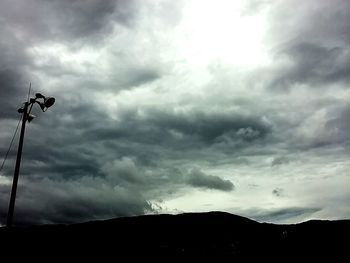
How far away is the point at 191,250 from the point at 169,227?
1610mm

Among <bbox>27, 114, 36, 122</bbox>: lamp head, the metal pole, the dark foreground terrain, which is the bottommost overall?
the dark foreground terrain

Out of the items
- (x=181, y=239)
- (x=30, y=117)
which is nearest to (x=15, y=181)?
(x=30, y=117)

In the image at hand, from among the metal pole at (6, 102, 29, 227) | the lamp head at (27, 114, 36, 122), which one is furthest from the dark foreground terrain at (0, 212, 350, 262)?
the lamp head at (27, 114, 36, 122)

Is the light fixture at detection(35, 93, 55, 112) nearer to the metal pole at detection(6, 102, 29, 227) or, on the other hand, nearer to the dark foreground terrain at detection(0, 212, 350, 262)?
the metal pole at detection(6, 102, 29, 227)

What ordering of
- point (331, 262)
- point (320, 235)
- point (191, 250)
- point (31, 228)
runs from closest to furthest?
point (331, 262)
point (320, 235)
point (191, 250)
point (31, 228)

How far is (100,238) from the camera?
1137 centimetres

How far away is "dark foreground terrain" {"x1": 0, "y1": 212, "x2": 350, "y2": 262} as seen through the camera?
31.9ft

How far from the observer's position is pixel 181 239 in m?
11.3

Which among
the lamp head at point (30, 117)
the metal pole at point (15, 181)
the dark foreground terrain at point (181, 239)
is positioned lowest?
the dark foreground terrain at point (181, 239)

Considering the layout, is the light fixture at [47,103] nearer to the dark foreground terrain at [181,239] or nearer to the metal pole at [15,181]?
the metal pole at [15,181]

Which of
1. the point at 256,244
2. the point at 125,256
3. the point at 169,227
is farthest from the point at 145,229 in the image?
the point at 256,244

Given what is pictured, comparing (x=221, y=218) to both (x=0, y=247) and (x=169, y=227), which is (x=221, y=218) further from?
(x=0, y=247)

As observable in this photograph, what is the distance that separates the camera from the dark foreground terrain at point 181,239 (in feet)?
31.9

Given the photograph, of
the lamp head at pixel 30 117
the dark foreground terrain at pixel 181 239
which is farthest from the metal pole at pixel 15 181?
the dark foreground terrain at pixel 181 239
